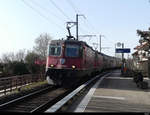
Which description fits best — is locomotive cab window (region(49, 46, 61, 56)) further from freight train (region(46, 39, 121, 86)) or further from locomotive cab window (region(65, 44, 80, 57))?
locomotive cab window (region(65, 44, 80, 57))

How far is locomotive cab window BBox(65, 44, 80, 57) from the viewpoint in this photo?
59.6 feet

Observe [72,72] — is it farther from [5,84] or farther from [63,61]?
[5,84]

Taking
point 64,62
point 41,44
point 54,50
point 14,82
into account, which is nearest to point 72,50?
point 64,62

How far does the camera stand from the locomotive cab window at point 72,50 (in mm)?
18172

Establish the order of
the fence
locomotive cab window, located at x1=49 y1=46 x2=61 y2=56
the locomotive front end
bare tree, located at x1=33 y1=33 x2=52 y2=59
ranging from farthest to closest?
bare tree, located at x1=33 y1=33 x2=52 y2=59
locomotive cab window, located at x1=49 y1=46 x2=61 y2=56
the locomotive front end
the fence

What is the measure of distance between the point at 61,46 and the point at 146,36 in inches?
616

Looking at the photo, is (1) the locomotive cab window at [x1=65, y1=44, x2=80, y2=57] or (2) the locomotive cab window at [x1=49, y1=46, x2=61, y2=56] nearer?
(1) the locomotive cab window at [x1=65, y1=44, x2=80, y2=57]

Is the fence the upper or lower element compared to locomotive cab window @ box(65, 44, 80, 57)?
lower

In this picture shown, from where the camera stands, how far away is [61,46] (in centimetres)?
1833

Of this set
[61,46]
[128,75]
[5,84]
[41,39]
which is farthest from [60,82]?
[41,39]

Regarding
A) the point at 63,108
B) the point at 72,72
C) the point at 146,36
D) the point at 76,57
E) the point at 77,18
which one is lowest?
the point at 63,108

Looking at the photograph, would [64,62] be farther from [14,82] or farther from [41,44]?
[41,44]

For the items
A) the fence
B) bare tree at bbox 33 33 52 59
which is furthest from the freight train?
bare tree at bbox 33 33 52 59

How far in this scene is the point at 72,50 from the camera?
18.2 m
